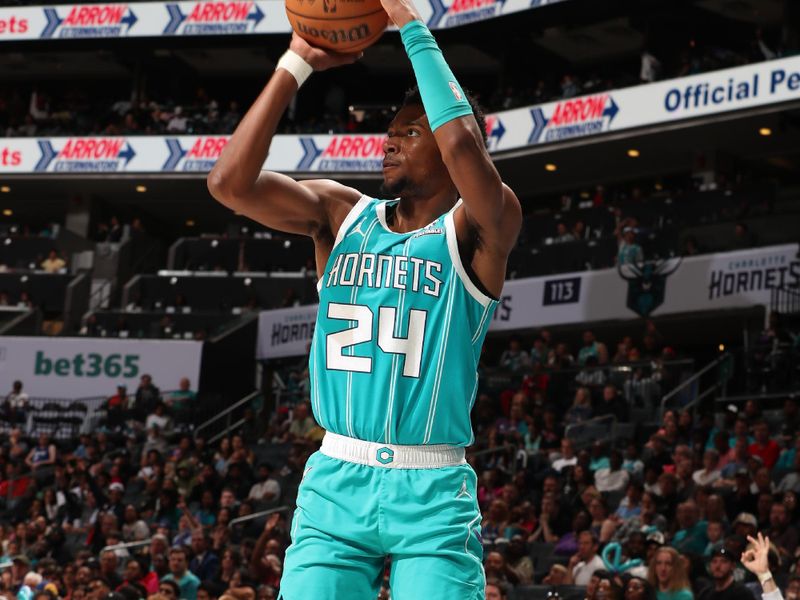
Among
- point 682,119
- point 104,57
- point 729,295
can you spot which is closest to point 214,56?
point 104,57

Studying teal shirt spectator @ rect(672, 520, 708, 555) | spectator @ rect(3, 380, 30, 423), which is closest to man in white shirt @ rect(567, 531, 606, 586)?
teal shirt spectator @ rect(672, 520, 708, 555)

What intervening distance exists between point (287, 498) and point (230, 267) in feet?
44.6

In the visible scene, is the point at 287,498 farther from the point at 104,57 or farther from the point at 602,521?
the point at 104,57

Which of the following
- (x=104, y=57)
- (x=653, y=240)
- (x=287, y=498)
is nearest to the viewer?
(x=287, y=498)

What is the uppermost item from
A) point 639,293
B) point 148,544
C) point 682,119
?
point 682,119

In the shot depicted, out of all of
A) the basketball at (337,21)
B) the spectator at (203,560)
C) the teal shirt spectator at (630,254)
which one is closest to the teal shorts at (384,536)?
the basketball at (337,21)

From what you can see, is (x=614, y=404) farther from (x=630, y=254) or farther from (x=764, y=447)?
(x=630, y=254)

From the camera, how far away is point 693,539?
12.1 meters

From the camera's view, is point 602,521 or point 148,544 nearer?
point 602,521

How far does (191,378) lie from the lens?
87.5 feet

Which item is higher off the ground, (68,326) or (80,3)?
(80,3)

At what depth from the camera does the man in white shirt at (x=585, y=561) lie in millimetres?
11875

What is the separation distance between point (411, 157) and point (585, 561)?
8704mm

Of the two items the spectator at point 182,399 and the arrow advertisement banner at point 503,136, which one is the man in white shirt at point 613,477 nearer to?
the arrow advertisement banner at point 503,136
